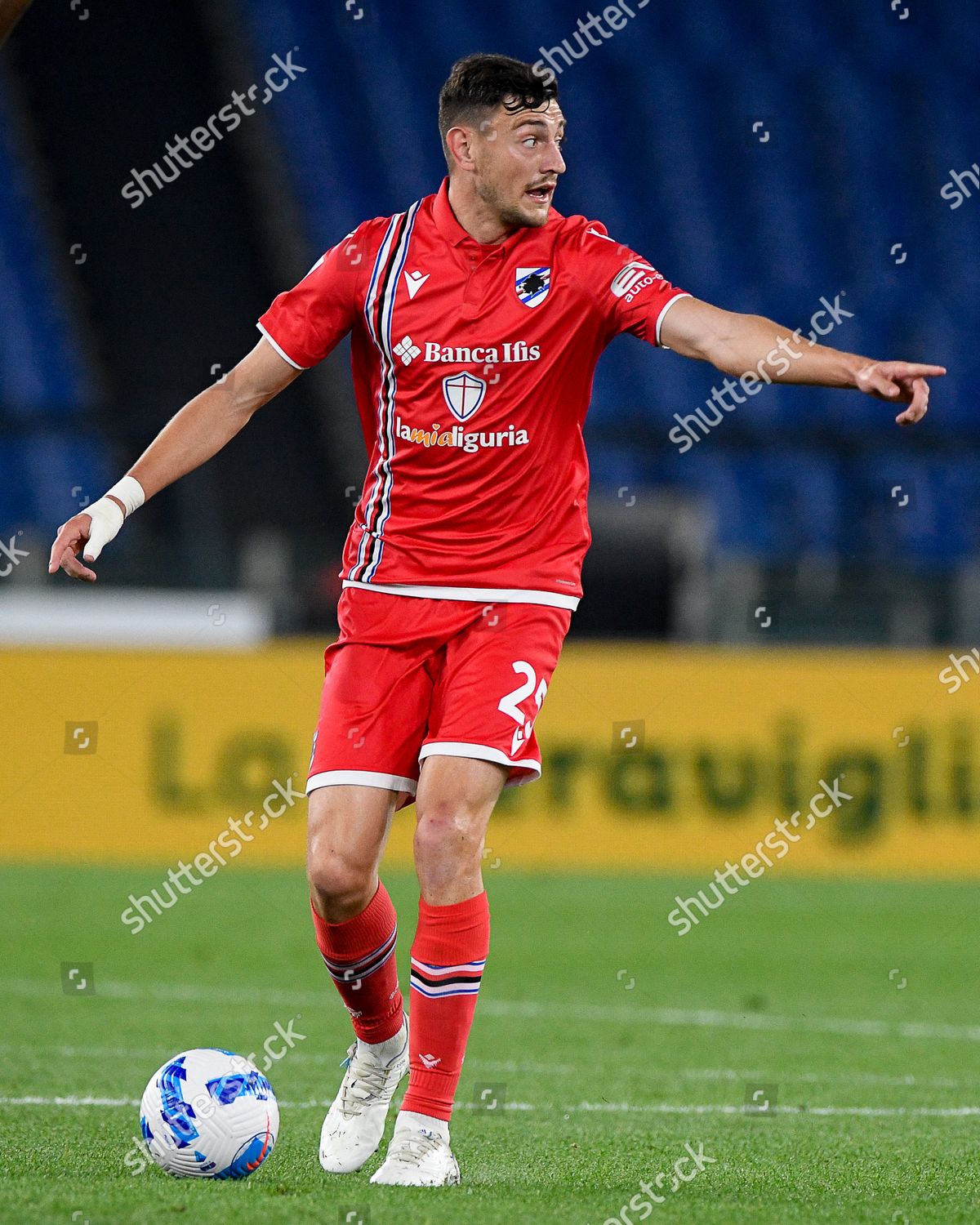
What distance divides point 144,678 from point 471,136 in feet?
25.4

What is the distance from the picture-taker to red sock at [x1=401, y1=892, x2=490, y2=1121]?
426cm

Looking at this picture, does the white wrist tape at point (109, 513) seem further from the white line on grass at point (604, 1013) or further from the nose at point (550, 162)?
the white line on grass at point (604, 1013)

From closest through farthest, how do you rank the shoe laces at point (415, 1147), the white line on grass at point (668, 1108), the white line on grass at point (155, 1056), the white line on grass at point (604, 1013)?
the shoe laces at point (415, 1147), the white line on grass at point (668, 1108), the white line on grass at point (155, 1056), the white line on grass at point (604, 1013)

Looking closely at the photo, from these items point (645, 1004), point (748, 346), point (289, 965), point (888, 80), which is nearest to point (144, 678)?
point (289, 965)

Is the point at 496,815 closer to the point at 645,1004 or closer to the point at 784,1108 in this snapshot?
the point at 645,1004

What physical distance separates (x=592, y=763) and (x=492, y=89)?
7624 mm

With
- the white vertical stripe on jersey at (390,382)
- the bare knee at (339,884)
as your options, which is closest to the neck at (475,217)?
the white vertical stripe on jersey at (390,382)

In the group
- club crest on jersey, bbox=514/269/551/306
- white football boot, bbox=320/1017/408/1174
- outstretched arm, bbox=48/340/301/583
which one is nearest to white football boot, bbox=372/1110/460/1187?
white football boot, bbox=320/1017/408/1174

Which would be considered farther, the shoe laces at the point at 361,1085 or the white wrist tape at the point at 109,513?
the shoe laces at the point at 361,1085

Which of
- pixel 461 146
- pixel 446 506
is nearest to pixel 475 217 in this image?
pixel 461 146

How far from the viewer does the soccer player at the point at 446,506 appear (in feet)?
14.1

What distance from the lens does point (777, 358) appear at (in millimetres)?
4137

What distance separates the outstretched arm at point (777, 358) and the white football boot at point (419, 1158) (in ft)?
6.06

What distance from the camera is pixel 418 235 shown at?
461cm
